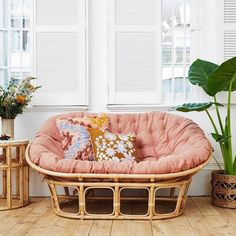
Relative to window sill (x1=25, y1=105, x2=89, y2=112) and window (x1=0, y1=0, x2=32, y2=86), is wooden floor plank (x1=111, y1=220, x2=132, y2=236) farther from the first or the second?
window (x1=0, y1=0, x2=32, y2=86)

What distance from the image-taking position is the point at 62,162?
3467mm

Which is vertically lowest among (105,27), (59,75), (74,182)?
(74,182)

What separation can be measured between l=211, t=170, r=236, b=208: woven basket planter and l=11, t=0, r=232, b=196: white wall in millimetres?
504

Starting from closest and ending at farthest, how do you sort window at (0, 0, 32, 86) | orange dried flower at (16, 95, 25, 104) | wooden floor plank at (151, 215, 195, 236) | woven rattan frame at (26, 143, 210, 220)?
wooden floor plank at (151, 215, 195, 236) < woven rattan frame at (26, 143, 210, 220) < orange dried flower at (16, 95, 25, 104) < window at (0, 0, 32, 86)

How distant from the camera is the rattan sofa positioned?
11.2 ft

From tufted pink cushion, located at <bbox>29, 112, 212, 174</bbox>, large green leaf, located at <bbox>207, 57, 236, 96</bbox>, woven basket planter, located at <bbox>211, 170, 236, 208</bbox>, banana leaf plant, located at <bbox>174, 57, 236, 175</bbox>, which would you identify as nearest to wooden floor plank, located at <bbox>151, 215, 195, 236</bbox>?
tufted pink cushion, located at <bbox>29, 112, 212, 174</bbox>

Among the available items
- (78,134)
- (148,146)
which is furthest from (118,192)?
(148,146)

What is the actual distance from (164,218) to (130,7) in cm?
207

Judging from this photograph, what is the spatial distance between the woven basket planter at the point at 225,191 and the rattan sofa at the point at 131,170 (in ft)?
1.28

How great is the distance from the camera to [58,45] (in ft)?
14.7

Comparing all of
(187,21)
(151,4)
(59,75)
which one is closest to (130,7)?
(151,4)

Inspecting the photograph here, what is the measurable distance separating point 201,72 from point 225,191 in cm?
107

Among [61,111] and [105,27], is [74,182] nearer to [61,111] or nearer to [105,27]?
[61,111]

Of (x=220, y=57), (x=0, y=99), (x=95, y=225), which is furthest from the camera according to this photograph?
(x=220, y=57)
